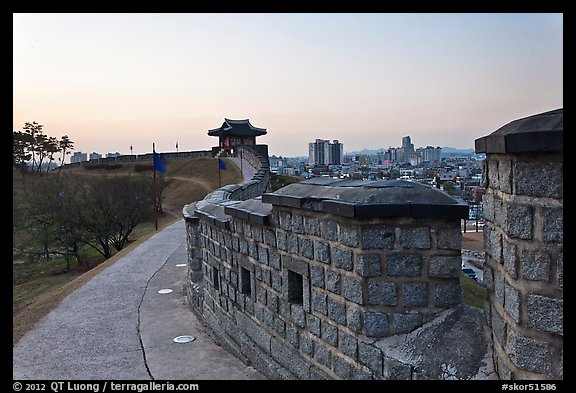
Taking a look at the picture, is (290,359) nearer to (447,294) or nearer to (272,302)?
(272,302)

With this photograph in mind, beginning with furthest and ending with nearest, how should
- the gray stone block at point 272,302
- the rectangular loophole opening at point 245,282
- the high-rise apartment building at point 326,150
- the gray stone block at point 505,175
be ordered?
the high-rise apartment building at point 326,150 → the rectangular loophole opening at point 245,282 → the gray stone block at point 272,302 → the gray stone block at point 505,175

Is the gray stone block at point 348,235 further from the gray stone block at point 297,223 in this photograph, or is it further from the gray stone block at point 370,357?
the gray stone block at point 370,357

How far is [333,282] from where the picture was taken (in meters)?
4.64

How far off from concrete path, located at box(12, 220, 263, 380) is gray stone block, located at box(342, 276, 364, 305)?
104 inches

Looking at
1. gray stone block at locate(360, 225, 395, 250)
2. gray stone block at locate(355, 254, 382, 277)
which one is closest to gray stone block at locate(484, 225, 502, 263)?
gray stone block at locate(360, 225, 395, 250)

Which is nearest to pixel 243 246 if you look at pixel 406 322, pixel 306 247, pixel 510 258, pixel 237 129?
pixel 306 247

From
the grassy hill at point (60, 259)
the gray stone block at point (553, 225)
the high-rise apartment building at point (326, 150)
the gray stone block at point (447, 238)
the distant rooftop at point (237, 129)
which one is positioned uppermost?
the distant rooftop at point (237, 129)

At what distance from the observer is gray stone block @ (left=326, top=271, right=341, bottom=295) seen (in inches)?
180

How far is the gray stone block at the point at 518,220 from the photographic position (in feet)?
9.81

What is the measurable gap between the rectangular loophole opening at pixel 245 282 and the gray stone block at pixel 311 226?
2.16 m

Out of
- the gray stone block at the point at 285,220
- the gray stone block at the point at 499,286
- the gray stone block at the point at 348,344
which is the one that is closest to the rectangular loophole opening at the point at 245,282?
the gray stone block at the point at 285,220

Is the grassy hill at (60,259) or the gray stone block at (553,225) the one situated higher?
the gray stone block at (553,225)

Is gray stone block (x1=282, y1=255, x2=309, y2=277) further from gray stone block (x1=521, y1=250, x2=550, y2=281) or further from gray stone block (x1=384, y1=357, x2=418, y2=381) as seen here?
gray stone block (x1=521, y1=250, x2=550, y2=281)
